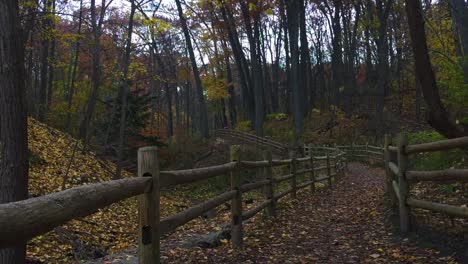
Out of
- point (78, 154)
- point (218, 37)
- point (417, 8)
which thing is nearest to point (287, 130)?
point (218, 37)

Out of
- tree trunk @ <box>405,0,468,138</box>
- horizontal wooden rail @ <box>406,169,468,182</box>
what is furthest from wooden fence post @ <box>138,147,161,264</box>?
tree trunk @ <box>405,0,468,138</box>

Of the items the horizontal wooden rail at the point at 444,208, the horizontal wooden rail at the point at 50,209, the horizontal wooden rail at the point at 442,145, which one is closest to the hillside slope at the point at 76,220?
the horizontal wooden rail at the point at 444,208

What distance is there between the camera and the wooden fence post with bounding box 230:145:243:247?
20.5 ft

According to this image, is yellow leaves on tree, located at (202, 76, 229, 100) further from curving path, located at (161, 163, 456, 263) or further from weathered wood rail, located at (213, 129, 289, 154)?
curving path, located at (161, 163, 456, 263)

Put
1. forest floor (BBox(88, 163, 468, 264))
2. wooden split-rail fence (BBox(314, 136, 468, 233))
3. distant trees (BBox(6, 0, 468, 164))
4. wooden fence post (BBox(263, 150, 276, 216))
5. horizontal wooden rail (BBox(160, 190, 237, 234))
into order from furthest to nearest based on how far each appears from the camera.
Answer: distant trees (BBox(6, 0, 468, 164)) → wooden fence post (BBox(263, 150, 276, 216)) → forest floor (BBox(88, 163, 468, 264)) → wooden split-rail fence (BBox(314, 136, 468, 233)) → horizontal wooden rail (BBox(160, 190, 237, 234))

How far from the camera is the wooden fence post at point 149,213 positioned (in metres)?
3.52

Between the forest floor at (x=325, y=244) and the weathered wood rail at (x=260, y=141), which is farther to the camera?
the weathered wood rail at (x=260, y=141)

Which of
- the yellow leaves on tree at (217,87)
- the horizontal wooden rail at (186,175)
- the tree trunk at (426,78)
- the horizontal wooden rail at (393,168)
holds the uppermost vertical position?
the yellow leaves on tree at (217,87)

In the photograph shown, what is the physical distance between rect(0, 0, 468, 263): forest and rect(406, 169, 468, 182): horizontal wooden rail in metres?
1.91

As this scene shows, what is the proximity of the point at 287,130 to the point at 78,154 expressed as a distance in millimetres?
19274

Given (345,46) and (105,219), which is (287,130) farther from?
(105,219)

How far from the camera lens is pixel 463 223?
231 inches

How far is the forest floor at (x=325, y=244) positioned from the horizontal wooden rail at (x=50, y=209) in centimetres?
294

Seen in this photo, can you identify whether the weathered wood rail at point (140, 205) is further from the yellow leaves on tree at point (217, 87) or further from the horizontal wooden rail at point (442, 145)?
the yellow leaves on tree at point (217, 87)
